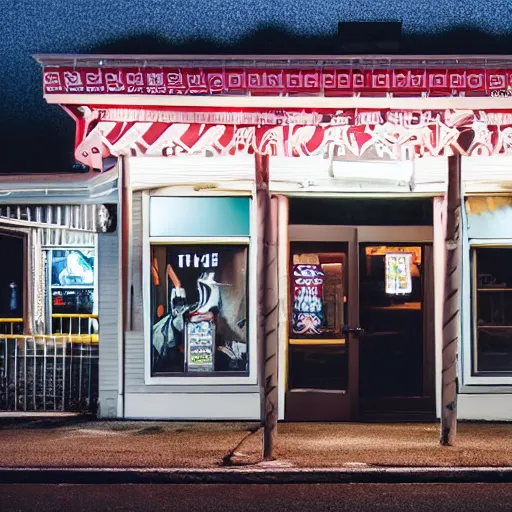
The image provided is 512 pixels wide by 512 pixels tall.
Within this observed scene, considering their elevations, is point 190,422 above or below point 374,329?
below

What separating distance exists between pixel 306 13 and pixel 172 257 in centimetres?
371

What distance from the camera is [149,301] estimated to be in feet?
36.5

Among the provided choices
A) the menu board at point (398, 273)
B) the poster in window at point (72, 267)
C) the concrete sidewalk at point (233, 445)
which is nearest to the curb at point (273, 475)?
the concrete sidewalk at point (233, 445)

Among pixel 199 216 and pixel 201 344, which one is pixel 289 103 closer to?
pixel 199 216

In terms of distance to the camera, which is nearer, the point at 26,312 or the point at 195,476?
the point at 195,476

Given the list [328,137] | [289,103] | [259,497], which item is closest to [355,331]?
[328,137]

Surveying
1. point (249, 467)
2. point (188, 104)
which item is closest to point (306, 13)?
point (188, 104)

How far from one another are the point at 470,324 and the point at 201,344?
332cm

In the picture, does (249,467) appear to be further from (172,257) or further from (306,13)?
(306,13)

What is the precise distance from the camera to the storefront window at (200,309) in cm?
1120

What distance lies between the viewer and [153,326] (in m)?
11.2

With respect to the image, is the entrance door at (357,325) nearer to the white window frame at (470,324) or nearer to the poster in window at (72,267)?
the white window frame at (470,324)

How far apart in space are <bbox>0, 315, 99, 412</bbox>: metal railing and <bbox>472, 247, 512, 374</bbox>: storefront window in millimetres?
4785

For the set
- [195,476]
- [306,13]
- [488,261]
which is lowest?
[195,476]
